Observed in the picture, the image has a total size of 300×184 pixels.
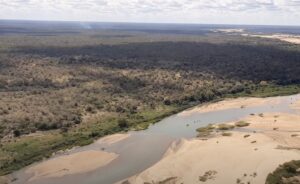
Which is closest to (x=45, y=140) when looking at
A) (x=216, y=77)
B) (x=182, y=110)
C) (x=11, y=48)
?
(x=182, y=110)

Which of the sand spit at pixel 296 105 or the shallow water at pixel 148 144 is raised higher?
the sand spit at pixel 296 105

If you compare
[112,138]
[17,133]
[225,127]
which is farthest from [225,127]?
[17,133]

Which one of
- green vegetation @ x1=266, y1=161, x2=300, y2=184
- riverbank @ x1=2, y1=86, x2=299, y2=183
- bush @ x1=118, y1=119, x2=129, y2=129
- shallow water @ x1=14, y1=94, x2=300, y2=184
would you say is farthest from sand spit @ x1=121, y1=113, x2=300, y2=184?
bush @ x1=118, y1=119, x2=129, y2=129

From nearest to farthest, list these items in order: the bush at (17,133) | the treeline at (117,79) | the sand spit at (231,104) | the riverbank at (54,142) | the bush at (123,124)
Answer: the riverbank at (54,142) → the bush at (17,133) → the bush at (123,124) → the treeline at (117,79) → the sand spit at (231,104)

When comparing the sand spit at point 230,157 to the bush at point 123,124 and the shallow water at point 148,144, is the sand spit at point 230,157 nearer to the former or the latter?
the shallow water at point 148,144

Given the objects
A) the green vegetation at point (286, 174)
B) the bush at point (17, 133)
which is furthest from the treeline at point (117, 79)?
the green vegetation at point (286, 174)

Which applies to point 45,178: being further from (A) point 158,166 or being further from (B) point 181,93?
(B) point 181,93

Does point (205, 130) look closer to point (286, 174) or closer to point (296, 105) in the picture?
point (286, 174)

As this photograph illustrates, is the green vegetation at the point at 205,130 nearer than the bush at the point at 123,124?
Yes
